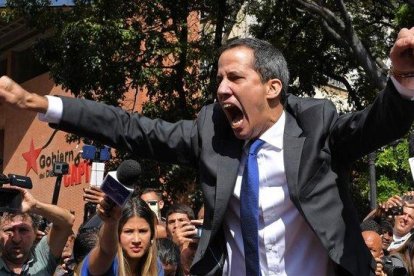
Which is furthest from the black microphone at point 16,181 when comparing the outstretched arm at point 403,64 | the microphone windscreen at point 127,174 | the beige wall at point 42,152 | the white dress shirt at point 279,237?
the beige wall at point 42,152

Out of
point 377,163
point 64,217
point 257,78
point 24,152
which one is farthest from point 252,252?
point 24,152

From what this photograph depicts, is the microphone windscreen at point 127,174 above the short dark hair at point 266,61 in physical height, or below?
below

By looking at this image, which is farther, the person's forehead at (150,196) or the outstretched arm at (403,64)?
the person's forehead at (150,196)

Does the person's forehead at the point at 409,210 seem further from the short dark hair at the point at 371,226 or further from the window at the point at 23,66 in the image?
the window at the point at 23,66

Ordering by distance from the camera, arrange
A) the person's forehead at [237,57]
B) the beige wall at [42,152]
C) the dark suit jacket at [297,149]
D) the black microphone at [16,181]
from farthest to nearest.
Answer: the beige wall at [42,152]
the black microphone at [16,181]
the person's forehead at [237,57]
the dark suit jacket at [297,149]

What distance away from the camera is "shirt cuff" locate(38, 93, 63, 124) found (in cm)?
331

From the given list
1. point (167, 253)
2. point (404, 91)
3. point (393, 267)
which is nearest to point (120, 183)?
point (404, 91)

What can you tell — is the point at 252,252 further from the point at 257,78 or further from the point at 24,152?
the point at 24,152

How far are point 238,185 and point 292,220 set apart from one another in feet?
0.81

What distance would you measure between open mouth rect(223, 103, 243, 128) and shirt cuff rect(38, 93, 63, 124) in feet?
2.04

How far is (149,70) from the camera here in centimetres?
1479

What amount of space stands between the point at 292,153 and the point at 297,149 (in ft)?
0.08

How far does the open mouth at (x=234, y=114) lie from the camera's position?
342cm

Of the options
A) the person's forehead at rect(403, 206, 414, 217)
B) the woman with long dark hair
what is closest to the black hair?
the woman with long dark hair
